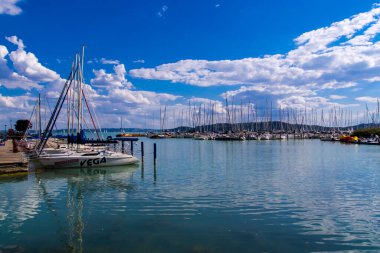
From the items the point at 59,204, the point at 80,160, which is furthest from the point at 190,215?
the point at 80,160

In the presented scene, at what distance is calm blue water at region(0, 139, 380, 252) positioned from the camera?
519 inches

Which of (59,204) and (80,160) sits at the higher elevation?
(80,160)

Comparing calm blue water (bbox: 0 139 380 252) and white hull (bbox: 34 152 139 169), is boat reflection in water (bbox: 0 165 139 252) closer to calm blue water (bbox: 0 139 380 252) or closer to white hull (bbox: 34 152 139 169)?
calm blue water (bbox: 0 139 380 252)

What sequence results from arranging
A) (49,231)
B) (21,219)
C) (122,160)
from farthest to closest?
1. (122,160)
2. (21,219)
3. (49,231)

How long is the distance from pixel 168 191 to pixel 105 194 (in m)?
4.28

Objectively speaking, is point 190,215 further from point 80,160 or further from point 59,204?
point 80,160

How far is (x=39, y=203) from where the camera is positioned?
20391mm

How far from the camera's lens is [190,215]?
17.4 m

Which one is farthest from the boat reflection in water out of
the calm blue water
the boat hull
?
the boat hull

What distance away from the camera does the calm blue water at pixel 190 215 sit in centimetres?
1318

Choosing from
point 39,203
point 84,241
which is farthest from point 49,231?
point 39,203

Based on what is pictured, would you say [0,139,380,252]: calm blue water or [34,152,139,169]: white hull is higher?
[34,152,139,169]: white hull

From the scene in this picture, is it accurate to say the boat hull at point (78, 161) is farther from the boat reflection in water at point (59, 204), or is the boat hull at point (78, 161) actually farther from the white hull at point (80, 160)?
the boat reflection in water at point (59, 204)

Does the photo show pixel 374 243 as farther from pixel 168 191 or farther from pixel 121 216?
pixel 168 191
